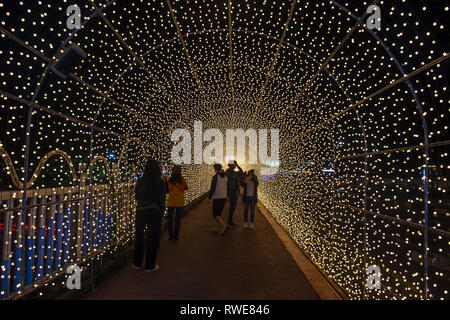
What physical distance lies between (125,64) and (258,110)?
27.0ft

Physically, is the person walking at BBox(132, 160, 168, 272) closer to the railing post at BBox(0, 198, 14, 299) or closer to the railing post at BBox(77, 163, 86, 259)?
the railing post at BBox(77, 163, 86, 259)

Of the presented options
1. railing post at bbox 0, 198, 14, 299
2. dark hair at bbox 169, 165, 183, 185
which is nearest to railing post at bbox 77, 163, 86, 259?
railing post at bbox 0, 198, 14, 299

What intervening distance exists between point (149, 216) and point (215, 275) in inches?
54.7

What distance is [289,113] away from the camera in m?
8.96

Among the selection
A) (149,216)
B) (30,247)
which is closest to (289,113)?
(149,216)

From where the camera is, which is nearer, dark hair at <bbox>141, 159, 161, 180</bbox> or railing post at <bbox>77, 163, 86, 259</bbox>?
railing post at <bbox>77, 163, 86, 259</bbox>

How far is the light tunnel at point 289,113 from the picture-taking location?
317cm

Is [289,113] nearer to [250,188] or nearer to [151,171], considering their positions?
[250,188]

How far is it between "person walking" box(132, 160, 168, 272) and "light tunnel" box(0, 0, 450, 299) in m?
0.70

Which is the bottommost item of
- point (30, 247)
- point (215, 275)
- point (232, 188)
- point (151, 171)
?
point (215, 275)

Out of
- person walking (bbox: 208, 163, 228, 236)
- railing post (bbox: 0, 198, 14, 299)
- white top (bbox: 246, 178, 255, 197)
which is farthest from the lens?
white top (bbox: 246, 178, 255, 197)

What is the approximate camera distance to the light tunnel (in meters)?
3.17

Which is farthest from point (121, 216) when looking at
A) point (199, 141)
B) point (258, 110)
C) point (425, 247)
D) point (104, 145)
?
point (199, 141)
